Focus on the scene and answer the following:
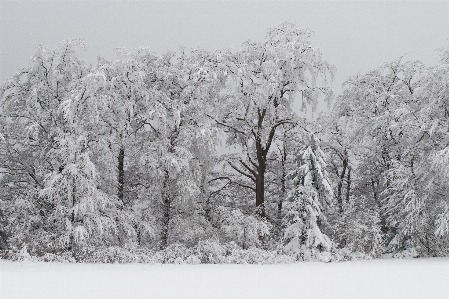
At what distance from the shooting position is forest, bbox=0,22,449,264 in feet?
54.9

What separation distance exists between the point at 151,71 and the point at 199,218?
7335 millimetres

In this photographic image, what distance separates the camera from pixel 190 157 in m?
18.7

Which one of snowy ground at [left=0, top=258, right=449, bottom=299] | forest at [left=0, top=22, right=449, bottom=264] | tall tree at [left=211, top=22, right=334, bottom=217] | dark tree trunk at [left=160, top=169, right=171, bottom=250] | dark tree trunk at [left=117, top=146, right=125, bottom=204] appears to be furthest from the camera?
tall tree at [left=211, top=22, right=334, bottom=217]

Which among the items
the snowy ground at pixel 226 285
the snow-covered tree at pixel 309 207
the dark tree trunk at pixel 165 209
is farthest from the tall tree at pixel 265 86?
the snowy ground at pixel 226 285

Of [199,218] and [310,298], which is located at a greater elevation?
[199,218]

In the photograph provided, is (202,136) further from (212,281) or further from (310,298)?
(310,298)

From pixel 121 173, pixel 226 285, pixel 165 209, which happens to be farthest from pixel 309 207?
pixel 226 285

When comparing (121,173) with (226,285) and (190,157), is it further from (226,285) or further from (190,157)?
(226,285)

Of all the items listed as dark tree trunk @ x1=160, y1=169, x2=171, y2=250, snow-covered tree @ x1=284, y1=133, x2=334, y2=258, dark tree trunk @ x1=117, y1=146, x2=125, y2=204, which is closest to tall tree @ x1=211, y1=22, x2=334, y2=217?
snow-covered tree @ x1=284, y1=133, x2=334, y2=258

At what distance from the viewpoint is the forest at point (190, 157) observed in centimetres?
1672

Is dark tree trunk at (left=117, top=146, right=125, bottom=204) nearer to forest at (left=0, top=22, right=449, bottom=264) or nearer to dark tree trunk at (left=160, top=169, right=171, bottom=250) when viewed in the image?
forest at (left=0, top=22, right=449, bottom=264)

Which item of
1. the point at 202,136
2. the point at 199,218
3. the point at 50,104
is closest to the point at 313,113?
the point at 202,136

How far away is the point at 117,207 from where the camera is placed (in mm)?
18859

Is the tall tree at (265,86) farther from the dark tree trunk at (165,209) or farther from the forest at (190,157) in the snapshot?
the dark tree trunk at (165,209)
